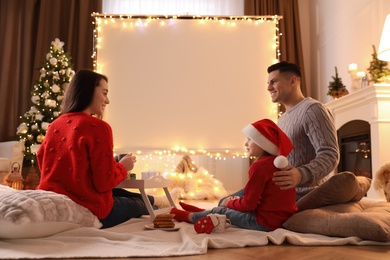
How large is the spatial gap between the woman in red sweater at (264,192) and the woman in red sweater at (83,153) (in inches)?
19.1

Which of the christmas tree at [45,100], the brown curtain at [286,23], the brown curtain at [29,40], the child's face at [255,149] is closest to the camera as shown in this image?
the child's face at [255,149]

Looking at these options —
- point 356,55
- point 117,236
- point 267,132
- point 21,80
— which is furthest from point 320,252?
point 21,80

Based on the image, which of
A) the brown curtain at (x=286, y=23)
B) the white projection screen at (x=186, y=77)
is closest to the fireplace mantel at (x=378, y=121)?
the white projection screen at (x=186, y=77)

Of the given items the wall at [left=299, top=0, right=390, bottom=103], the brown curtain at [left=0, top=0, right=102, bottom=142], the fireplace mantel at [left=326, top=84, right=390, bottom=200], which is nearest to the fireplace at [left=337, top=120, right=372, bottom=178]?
the fireplace mantel at [left=326, top=84, right=390, bottom=200]

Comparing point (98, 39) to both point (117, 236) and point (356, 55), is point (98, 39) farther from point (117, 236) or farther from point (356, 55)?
point (117, 236)

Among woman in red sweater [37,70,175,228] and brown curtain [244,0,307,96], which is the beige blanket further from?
brown curtain [244,0,307,96]

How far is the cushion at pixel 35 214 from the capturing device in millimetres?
1645

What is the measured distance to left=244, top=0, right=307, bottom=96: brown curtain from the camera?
6.43 metres

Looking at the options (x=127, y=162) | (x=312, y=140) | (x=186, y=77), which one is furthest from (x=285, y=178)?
(x=186, y=77)

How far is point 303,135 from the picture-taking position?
235cm

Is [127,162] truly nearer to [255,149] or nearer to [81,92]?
[81,92]

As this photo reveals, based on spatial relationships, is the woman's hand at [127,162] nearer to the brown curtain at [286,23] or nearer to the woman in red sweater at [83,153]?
the woman in red sweater at [83,153]

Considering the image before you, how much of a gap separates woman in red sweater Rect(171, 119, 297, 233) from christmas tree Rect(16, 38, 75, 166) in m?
3.76

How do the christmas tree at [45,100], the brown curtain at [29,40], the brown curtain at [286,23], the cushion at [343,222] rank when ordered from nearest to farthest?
1. the cushion at [343,222]
2. the christmas tree at [45,100]
3. the brown curtain at [29,40]
4. the brown curtain at [286,23]
